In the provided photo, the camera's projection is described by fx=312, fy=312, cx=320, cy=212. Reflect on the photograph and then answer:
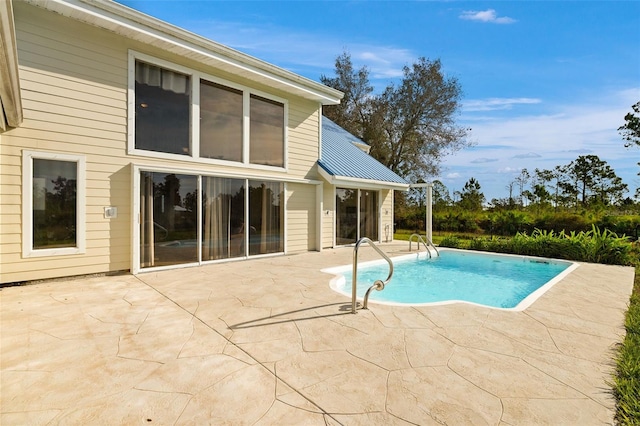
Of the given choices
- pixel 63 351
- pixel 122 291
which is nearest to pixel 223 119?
pixel 122 291

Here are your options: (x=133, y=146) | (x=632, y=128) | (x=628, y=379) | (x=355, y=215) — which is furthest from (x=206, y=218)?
(x=632, y=128)

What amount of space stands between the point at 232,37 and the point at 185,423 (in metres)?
10.5

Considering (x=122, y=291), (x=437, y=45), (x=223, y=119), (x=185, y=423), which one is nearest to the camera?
(x=185, y=423)

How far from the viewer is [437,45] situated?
855 inches

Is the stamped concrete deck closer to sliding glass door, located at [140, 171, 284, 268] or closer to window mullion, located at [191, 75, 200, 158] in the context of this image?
sliding glass door, located at [140, 171, 284, 268]

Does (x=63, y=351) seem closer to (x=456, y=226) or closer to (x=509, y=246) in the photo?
(x=509, y=246)

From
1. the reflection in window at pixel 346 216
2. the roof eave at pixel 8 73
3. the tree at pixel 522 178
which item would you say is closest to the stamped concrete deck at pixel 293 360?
the roof eave at pixel 8 73

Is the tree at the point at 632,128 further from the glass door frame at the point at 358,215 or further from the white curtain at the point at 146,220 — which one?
the white curtain at the point at 146,220

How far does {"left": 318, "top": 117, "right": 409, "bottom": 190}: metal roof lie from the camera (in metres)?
10.8

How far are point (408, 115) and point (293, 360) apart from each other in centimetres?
2296

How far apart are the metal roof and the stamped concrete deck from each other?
243 inches

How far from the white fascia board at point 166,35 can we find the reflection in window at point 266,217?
3025mm

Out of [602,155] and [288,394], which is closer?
[288,394]

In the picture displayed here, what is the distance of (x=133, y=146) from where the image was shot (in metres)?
6.90
